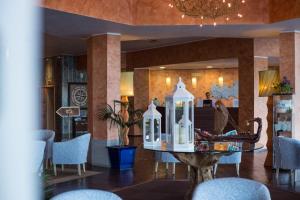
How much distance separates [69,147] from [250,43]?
18.7 ft

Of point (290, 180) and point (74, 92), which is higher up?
point (74, 92)

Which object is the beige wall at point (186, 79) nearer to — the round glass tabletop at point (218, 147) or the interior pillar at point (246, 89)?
the interior pillar at point (246, 89)

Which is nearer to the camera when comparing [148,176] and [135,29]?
[148,176]

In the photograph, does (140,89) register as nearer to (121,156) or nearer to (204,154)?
(121,156)

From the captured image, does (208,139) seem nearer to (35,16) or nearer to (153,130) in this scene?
(153,130)

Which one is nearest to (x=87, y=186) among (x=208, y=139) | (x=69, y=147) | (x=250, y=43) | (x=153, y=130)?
(x=69, y=147)

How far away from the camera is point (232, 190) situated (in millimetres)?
3092

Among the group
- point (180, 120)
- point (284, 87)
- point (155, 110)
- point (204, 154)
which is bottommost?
point (204, 154)

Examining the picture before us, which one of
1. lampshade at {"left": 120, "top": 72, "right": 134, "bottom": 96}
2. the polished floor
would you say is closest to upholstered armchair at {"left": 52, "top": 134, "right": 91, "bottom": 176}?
the polished floor

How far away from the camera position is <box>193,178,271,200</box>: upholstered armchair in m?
3.02

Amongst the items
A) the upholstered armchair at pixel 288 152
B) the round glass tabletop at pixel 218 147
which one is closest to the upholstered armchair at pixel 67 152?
the round glass tabletop at pixel 218 147

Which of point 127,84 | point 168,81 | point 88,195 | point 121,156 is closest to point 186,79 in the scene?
point 168,81

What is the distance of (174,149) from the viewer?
5.13 meters

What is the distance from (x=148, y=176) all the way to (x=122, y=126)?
137 centimetres
